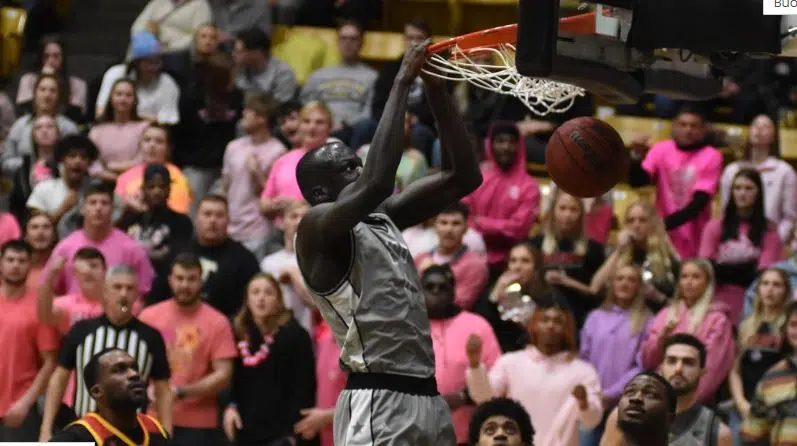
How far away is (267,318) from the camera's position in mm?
10367

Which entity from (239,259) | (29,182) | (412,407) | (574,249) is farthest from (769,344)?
(29,182)

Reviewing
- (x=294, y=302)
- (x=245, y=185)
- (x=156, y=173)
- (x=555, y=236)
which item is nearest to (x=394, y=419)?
(x=294, y=302)

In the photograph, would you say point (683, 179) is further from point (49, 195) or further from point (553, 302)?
point (49, 195)

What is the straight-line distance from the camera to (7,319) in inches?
416

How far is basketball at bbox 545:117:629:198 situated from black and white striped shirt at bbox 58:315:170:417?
11.5 ft

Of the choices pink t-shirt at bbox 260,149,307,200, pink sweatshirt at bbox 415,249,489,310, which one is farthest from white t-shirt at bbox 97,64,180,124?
pink sweatshirt at bbox 415,249,489,310

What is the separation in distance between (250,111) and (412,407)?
6.01 meters

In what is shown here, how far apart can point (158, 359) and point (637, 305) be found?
2840mm

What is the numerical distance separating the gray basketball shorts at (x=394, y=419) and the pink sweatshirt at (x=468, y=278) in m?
4.00

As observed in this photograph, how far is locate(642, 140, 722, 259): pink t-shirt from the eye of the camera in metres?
11.7

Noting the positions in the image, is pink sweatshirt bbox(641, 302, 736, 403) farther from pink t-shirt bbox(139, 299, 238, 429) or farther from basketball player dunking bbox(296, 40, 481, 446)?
basketball player dunking bbox(296, 40, 481, 446)

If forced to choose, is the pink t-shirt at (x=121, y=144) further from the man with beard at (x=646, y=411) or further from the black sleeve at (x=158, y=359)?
the man with beard at (x=646, y=411)

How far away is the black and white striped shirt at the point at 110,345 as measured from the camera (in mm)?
9750

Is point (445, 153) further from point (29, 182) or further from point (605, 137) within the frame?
point (29, 182)
